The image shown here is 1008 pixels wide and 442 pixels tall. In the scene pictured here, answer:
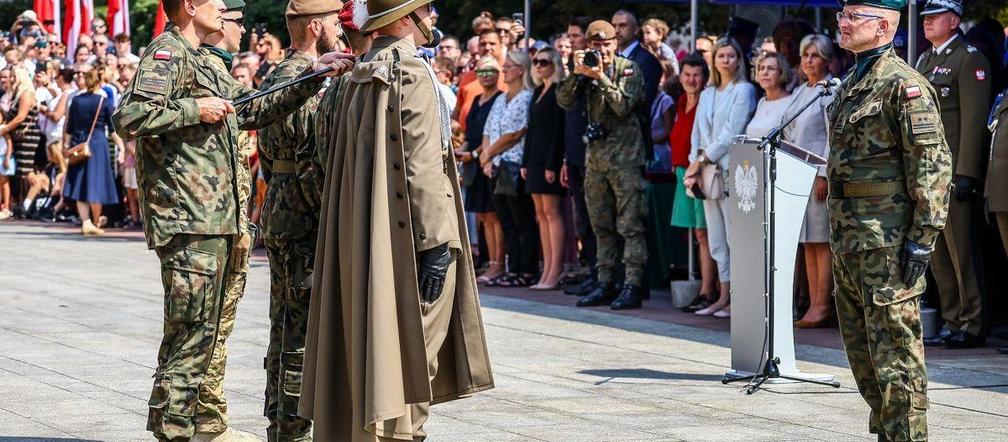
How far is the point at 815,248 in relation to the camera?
11.7 m

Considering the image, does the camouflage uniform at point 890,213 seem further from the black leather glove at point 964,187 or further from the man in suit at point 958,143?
the black leather glove at point 964,187

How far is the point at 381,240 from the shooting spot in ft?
19.6

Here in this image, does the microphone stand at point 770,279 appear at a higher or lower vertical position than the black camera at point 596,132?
lower

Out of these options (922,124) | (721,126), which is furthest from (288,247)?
(721,126)

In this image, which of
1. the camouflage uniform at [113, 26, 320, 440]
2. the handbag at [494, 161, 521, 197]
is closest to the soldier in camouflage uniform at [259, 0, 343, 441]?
the camouflage uniform at [113, 26, 320, 440]

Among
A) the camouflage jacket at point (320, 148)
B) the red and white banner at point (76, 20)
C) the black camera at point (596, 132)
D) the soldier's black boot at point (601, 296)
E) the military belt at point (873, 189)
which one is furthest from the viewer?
the red and white banner at point (76, 20)

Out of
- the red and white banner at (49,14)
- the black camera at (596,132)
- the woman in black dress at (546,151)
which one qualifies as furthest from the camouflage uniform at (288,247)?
the red and white banner at (49,14)

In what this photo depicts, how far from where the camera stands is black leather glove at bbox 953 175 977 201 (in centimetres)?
1072

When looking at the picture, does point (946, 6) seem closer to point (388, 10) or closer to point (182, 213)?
point (388, 10)

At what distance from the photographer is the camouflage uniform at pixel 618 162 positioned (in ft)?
41.2

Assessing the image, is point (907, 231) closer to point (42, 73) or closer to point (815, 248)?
point (815, 248)

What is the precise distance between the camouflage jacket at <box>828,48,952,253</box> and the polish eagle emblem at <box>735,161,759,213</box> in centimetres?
236

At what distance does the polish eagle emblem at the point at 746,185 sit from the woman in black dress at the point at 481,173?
17.5 ft

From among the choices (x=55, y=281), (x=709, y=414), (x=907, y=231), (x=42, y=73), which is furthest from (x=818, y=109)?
(x=42, y=73)
